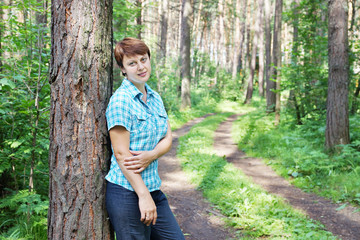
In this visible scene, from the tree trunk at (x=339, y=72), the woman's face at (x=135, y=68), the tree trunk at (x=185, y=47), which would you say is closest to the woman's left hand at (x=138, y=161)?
the woman's face at (x=135, y=68)

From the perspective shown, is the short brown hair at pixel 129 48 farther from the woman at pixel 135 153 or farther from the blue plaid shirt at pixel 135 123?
the blue plaid shirt at pixel 135 123

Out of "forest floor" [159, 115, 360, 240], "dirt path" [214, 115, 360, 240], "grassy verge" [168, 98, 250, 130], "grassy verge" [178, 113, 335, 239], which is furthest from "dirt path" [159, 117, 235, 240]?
"grassy verge" [168, 98, 250, 130]

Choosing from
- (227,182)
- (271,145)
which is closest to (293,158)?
(271,145)

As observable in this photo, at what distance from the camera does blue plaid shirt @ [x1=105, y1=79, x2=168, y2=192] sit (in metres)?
1.95

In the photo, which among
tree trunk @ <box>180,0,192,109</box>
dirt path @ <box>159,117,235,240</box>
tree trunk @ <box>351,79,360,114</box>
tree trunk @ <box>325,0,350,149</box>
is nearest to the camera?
dirt path @ <box>159,117,235,240</box>

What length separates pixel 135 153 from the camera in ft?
6.58

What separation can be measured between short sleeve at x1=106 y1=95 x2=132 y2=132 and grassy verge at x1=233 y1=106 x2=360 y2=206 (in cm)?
459

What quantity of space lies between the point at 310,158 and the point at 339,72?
6.90ft

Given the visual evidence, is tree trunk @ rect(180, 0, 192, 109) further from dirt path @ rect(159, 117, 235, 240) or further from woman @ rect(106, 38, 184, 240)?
woman @ rect(106, 38, 184, 240)

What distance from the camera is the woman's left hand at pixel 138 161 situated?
1.96 m

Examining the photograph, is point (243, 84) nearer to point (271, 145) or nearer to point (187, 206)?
point (271, 145)

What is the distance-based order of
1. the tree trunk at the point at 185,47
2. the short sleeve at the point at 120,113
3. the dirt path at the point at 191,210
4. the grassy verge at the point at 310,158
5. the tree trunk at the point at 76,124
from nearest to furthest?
the short sleeve at the point at 120,113 → the tree trunk at the point at 76,124 → the dirt path at the point at 191,210 → the grassy verge at the point at 310,158 → the tree trunk at the point at 185,47

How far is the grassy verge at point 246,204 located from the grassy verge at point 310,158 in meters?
1.24

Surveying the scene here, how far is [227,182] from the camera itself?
5797mm
